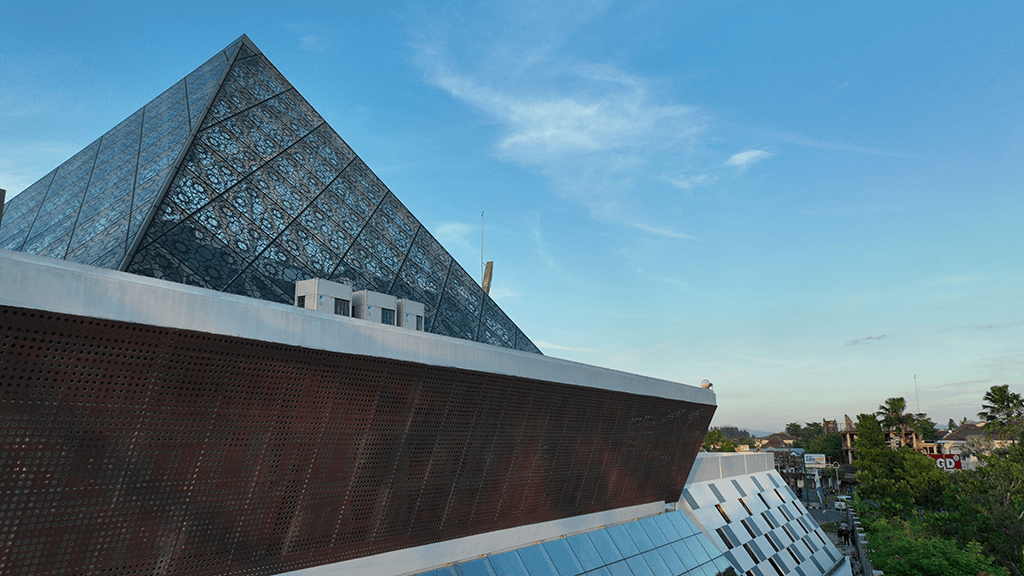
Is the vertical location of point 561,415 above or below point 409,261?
below

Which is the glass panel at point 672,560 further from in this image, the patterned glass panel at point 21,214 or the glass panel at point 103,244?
the patterned glass panel at point 21,214

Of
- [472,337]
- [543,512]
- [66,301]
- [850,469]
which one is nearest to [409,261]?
[472,337]

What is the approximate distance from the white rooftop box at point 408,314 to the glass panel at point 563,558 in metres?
6.31

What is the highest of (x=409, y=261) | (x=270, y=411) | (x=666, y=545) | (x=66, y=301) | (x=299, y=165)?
(x=299, y=165)

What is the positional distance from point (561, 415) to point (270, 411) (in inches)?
317

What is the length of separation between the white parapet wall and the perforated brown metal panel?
0.48 feet

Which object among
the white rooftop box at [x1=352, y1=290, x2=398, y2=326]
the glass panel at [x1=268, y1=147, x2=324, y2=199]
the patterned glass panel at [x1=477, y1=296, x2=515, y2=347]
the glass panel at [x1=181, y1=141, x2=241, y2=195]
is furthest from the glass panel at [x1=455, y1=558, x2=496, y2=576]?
the glass panel at [x1=268, y1=147, x2=324, y2=199]

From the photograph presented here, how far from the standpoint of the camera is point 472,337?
19.3 m

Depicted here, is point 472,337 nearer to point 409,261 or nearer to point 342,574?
point 409,261

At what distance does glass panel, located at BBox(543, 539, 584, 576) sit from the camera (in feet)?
49.0

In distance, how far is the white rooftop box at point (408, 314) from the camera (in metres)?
15.8

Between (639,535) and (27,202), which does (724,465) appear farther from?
(27,202)

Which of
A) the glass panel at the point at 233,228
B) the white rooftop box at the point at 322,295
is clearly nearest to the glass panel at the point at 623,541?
the white rooftop box at the point at 322,295

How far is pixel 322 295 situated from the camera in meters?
13.5
